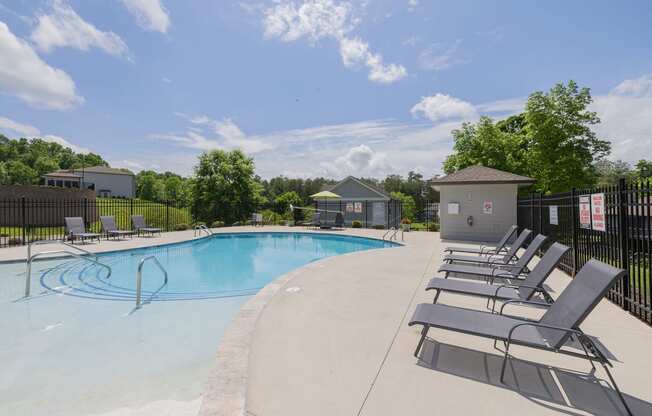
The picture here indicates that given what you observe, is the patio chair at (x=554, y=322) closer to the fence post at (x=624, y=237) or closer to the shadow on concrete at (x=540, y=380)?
the shadow on concrete at (x=540, y=380)

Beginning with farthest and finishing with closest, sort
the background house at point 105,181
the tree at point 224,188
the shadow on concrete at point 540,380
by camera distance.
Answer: the background house at point 105,181
the tree at point 224,188
the shadow on concrete at point 540,380

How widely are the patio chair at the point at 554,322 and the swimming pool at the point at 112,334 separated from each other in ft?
7.86

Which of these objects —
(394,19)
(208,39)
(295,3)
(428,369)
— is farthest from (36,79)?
(428,369)

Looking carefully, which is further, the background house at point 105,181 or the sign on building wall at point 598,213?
the background house at point 105,181

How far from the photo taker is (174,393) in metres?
3.15

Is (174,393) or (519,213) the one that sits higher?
(519,213)

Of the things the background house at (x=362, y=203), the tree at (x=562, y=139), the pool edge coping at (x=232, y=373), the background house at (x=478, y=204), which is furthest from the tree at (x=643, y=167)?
the pool edge coping at (x=232, y=373)

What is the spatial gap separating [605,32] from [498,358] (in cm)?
1555

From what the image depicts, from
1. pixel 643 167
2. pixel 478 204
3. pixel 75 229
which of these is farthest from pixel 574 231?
pixel 643 167

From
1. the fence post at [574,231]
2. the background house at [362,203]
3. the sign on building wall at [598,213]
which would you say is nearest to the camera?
the sign on building wall at [598,213]

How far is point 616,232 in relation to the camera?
4.73 meters

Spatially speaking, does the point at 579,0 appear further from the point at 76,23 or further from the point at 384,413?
the point at 76,23

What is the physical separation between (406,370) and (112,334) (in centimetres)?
427

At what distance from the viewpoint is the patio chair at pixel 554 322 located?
2.52 m
